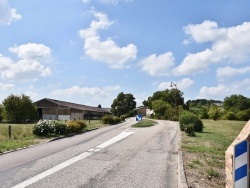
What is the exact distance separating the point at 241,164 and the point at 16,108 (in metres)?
57.2

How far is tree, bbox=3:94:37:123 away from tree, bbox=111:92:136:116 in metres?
44.2

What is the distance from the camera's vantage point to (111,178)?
28.7 ft

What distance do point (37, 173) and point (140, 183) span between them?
10.8 feet

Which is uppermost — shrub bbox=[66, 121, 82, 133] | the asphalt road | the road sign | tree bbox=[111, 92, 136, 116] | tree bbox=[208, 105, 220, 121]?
tree bbox=[111, 92, 136, 116]

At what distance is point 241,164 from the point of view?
416cm

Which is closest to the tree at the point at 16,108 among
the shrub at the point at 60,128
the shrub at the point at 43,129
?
the shrub at the point at 60,128

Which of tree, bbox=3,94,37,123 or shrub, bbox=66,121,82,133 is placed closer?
shrub, bbox=66,121,82,133

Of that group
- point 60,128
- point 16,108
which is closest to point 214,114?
point 16,108

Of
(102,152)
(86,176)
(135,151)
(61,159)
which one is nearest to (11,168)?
(61,159)

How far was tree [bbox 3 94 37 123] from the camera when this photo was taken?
56625mm

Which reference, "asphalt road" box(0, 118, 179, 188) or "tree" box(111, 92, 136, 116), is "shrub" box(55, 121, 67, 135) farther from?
"tree" box(111, 92, 136, 116)

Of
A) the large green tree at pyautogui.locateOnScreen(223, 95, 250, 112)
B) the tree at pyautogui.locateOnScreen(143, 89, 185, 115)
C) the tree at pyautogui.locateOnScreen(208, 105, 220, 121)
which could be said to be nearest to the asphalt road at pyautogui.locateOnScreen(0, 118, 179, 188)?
the tree at pyautogui.locateOnScreen(208, 105, 220, 121)

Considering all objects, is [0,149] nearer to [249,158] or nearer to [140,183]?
[140,183]

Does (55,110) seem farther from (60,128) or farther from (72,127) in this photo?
(60,128)
